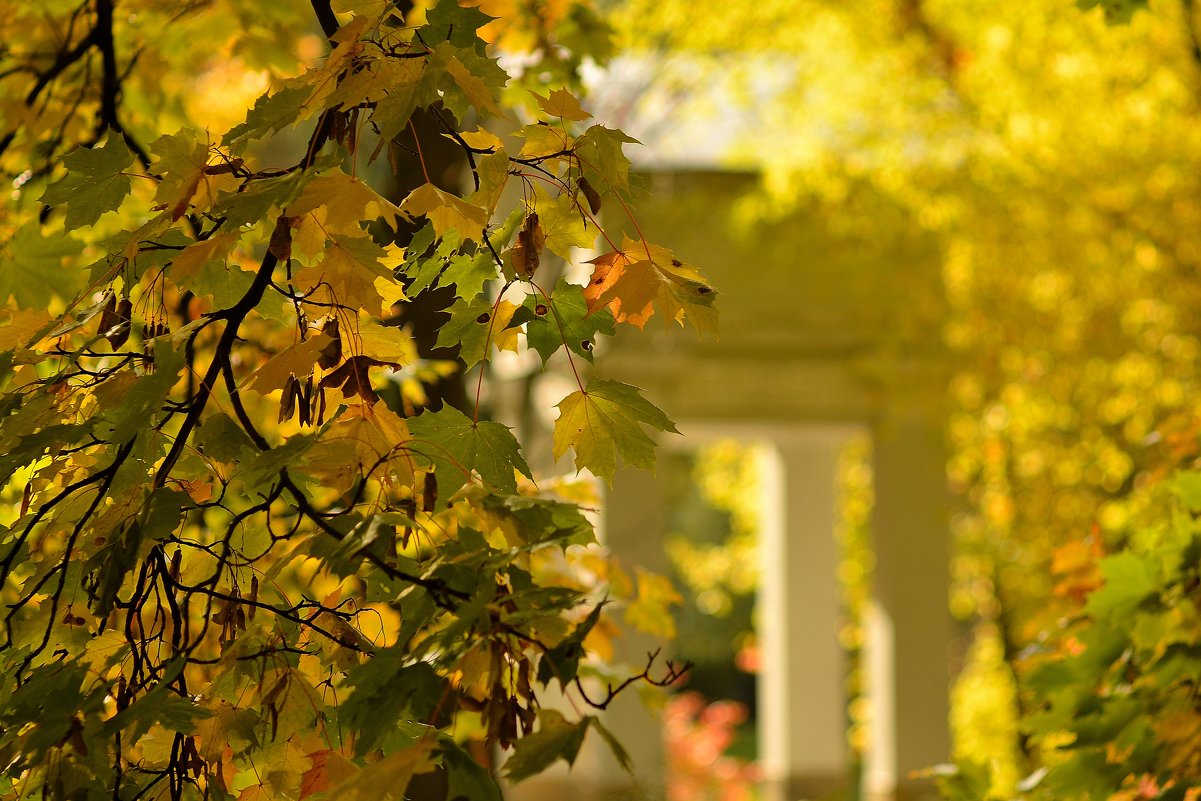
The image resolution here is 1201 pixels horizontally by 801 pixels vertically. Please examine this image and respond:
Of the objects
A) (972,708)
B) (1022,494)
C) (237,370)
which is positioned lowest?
(237,370)

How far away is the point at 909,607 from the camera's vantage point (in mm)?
10016

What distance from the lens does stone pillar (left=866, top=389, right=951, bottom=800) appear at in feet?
32.3

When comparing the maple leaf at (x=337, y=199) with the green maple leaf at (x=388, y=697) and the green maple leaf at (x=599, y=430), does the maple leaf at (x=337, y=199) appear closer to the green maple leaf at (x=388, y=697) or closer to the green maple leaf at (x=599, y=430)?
the green maple leaf at (x=599, y=430)

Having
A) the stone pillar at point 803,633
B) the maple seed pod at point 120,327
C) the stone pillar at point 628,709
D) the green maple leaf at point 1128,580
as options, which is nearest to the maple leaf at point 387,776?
the maple seed pod at point 120,327

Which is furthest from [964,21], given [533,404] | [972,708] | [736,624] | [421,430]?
[736,624]

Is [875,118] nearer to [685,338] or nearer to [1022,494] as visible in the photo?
[685,338]

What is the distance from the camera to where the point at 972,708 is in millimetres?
9734

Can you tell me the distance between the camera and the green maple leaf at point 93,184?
1.51 metres

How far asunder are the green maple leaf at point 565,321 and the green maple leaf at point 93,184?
51cm

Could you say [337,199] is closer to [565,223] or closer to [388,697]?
[565,223]

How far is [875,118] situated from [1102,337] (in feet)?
6.69

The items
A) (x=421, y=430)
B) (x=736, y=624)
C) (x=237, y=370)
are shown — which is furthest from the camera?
(x=736, y=624)

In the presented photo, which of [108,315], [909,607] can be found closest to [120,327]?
[108,315]

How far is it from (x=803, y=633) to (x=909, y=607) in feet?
4.58
